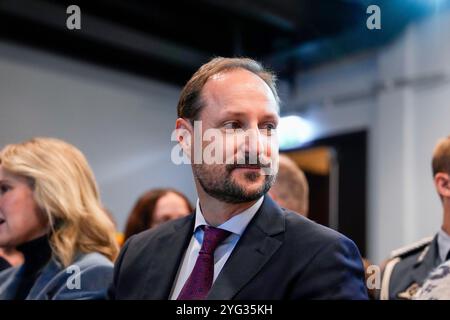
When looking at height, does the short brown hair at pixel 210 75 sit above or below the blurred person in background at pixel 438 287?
above

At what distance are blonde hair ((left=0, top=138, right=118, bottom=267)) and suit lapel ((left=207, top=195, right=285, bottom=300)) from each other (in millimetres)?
702

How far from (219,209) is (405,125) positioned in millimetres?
3399

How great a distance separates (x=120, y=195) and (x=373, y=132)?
204 cm

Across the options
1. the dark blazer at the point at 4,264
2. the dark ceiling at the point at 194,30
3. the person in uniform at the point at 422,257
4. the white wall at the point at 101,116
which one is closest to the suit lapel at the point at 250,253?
the person in uniform at the point at 422,257

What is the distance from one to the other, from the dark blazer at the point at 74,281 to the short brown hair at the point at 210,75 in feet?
1.91

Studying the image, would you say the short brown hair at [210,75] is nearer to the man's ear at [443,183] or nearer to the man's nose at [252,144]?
the man's nose at [252,144]

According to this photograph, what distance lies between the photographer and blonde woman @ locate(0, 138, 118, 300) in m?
1.77

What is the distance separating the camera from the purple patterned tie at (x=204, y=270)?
1.23 m

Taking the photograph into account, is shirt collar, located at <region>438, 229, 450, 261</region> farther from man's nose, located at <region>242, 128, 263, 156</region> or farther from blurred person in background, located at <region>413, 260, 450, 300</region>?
man's nose, located at <region>242, 128, 263, 156</region>

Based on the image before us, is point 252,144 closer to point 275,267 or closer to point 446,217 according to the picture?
point 275,267

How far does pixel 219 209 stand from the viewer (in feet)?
4.33

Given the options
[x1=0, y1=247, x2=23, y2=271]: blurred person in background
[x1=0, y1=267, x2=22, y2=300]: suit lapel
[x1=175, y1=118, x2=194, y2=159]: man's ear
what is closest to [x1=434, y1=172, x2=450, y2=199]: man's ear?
[x1=175, y1=118, x2=194, y2=159]: man's ear

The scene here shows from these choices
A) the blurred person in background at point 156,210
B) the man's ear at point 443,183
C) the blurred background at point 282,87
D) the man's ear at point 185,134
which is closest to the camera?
the man's ear at point 185,134
